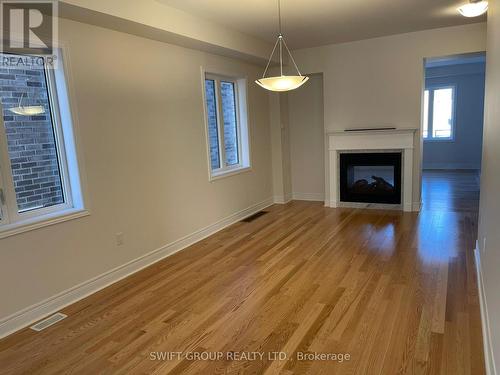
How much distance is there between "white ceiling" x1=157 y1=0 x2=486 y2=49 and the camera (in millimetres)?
3750

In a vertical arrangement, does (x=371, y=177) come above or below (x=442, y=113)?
below

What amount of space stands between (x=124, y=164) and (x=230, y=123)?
7.67 ft

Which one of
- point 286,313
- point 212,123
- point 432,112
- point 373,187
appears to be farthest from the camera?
point 432,112

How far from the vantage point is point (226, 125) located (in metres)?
5.46

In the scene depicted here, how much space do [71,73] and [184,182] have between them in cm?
173

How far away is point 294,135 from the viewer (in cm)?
656

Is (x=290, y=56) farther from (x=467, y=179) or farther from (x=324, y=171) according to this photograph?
(x=467, y=179)

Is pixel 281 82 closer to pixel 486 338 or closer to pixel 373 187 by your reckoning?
Result: pixel 486 338

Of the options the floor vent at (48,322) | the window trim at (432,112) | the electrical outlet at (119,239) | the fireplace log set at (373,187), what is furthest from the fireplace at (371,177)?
the window trim at (432,112)

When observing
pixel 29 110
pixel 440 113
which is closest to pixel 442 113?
pixel 440 113

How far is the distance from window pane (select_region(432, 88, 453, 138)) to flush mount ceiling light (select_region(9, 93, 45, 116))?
969 centimetres

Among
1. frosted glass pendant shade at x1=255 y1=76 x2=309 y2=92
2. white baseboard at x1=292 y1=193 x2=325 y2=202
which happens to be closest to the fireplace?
white baseboard at x1=292 y1=193 x2=325 y2=202

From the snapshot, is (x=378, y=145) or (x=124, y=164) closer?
(x=124, y=164)

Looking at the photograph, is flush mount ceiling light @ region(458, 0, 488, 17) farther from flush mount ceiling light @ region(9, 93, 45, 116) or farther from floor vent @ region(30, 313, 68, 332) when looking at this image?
floor vent @ region(30, 313, 68, 332)
